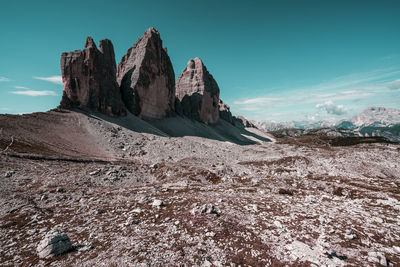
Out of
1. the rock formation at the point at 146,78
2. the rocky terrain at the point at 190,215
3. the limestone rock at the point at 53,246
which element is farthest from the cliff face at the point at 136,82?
the limestone rock at the point at 53,246

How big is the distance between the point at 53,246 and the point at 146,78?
9530 cm

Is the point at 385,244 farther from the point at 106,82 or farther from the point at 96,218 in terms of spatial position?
the point at 106,82

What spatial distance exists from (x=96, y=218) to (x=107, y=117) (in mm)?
68299

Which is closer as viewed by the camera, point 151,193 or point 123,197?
point 123,197

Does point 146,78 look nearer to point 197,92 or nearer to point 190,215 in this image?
point 197,92

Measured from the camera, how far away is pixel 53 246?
7641mm

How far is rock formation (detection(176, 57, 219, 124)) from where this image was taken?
141m

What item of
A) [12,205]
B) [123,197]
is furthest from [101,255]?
[12,205]

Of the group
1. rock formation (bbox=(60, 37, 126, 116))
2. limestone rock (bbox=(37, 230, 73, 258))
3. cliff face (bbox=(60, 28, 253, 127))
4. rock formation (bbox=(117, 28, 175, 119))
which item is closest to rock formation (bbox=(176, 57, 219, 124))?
cliff face (bbox=(60, 28, 253, 127))

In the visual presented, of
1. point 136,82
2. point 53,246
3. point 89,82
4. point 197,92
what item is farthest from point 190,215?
point 197,92

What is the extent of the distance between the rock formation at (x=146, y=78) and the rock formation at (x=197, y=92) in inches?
1398

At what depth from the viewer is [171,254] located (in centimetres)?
752

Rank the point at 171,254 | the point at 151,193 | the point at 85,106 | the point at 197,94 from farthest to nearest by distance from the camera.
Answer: the point at 197,94 → the point at 85,106 → the point at 151,193 → the point at 171,254

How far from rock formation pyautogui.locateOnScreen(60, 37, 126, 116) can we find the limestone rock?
2872 inches
